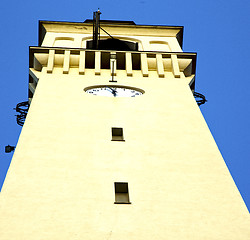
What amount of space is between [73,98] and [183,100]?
3.35 meters

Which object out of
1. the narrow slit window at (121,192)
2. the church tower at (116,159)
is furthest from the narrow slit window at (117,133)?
the narrow slit window at (121,192)

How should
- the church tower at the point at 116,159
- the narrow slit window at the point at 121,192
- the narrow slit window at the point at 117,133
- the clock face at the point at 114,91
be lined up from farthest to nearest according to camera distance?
the clock face at the point at 114,91, the narrow slit window at the point at 117,133, the narrow slit window at the point at 121,192, the church tower at the point at 116,159

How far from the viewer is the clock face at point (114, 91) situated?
26750 millimetres

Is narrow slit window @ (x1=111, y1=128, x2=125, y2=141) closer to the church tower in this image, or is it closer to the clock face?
the church tower

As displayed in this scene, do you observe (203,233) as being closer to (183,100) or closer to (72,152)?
(72,152)

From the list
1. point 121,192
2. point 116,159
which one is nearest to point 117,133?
point 116,159

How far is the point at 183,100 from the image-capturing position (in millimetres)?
26328

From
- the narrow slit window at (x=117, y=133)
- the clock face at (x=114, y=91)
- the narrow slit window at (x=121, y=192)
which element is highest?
the clock face at (x=114, y=91)

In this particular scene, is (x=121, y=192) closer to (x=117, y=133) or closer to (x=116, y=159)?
(x=116, y=159)

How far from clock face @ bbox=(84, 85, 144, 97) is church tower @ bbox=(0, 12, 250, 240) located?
31mm

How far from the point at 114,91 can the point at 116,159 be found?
5397 mm

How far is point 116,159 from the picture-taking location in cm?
2166

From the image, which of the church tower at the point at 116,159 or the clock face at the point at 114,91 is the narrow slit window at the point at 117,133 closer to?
the church tower at the point at 116,159

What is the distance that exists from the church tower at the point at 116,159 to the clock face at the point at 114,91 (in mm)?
31
